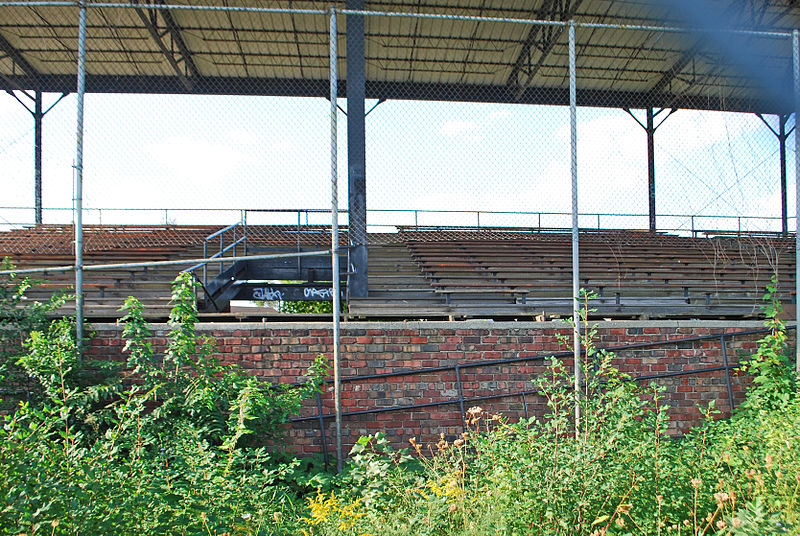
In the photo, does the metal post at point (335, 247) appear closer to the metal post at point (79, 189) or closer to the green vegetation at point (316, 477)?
the green vegetation at point (316, 477)

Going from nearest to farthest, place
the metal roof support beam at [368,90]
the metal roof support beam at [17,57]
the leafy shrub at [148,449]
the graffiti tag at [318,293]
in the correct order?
the leafy shrub at [148,449], the graffiti tag at [318,293], the metal roof support beam at [17,57], the metal roof support beam at [368,90]

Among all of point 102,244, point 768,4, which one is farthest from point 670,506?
point 768,4

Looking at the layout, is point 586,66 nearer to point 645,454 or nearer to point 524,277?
point 524,277

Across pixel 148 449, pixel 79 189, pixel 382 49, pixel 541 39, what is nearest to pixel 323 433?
pixel 148 449

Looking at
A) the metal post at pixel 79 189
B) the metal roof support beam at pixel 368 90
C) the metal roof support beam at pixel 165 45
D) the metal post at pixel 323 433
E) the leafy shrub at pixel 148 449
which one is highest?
the metal roof support beam at pixel 165 45

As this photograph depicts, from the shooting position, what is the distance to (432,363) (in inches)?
205

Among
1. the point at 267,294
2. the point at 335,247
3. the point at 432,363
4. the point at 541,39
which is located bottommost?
the point at 432,363

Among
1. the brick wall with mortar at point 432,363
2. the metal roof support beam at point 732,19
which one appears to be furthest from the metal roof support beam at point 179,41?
the metal roof support beam at point 732,19

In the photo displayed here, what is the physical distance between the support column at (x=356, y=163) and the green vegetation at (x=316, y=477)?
9.02 feet

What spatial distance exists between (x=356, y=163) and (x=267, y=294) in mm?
2980

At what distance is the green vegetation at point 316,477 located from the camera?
107 inches

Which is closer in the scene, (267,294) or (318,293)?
(318,293)

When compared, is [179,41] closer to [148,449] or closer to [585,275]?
[585,275]

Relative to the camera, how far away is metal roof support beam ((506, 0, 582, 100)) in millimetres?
11547
